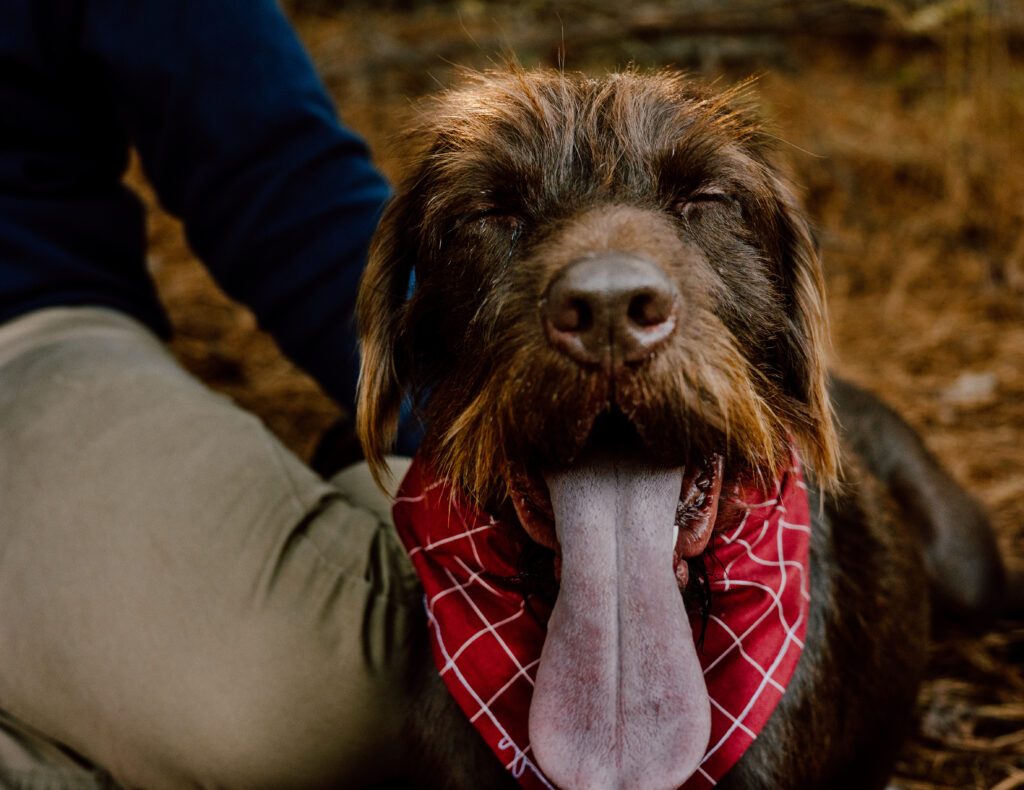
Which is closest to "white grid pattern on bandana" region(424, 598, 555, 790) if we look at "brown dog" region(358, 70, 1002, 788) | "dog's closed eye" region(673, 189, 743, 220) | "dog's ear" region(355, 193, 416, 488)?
"brown dog" region(358, 70, 1002, 788)

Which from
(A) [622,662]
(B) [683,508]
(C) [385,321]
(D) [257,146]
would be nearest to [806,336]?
(B) [683,508]

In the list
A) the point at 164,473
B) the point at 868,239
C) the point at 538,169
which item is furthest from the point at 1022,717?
the point at 868,239

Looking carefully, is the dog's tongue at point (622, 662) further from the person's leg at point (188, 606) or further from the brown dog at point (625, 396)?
the person's leg at point (188, 606)

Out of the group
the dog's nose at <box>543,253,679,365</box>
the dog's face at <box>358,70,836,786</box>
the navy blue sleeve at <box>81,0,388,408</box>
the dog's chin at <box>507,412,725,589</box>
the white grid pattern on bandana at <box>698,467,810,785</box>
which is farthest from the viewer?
the navy blue sleeve at <box>81,0,388,408</box>

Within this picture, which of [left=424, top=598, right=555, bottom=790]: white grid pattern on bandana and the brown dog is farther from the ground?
the brown dog

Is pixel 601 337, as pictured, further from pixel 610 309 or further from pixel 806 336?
pixel 806 336

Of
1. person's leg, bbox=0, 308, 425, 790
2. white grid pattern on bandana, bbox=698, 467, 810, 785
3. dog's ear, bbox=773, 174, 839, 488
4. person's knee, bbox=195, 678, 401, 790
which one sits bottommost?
person's knee, bbox=195, 678, 401, 790

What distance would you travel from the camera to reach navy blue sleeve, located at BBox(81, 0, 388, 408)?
2613 millimetres

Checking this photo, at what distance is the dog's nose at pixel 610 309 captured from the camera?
135cm

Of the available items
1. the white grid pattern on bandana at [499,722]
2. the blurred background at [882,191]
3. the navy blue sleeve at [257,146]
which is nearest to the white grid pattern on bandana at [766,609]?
the white grid pattern on bandana at [499,722]

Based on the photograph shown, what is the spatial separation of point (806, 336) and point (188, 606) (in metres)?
1.56

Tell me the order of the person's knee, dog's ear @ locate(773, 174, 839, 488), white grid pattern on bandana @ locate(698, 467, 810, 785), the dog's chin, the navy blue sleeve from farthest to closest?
1. the navy blue sleeve
2. the person's knee
3. dog's ear @ locate(773, 174, 839, 488)
4. white grid pattern on bandana @ locate(698, 467, 810, 785)
5. the dog's chin

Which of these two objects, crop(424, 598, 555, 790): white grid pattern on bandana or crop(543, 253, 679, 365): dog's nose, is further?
crop(424, 598, 555, 790): white grid pattern on bandana

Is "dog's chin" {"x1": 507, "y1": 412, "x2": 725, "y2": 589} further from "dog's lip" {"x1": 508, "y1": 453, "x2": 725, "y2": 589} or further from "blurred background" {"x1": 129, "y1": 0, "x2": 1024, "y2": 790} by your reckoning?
"blurred background" {"x1": 129, "y1": 0, "x2": 1024, "y2": 790}
